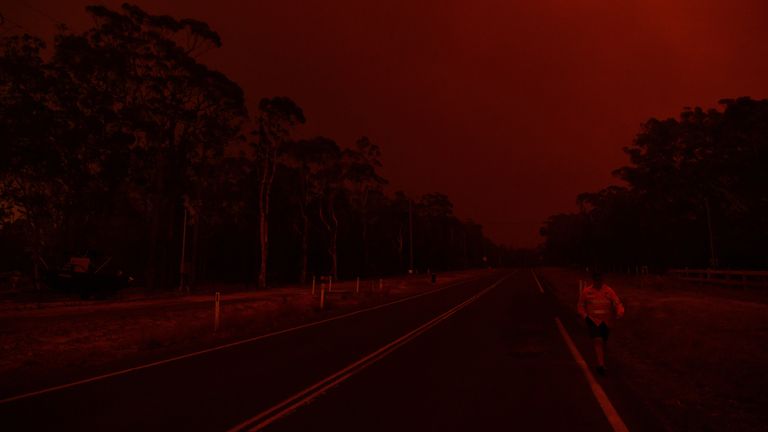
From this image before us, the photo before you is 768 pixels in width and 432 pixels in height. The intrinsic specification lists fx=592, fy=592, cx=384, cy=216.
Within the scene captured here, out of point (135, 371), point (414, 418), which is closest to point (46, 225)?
point (135, 371)

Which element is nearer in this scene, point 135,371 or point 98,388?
point 98,388

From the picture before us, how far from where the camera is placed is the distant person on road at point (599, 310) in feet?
31.6

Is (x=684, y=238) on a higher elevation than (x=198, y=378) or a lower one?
higher

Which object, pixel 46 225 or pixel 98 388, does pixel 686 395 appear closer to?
pixel 98 388

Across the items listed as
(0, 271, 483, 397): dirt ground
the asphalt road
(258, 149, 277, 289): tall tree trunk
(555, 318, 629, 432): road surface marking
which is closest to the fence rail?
(0, 271, 483, 397): dirt ground

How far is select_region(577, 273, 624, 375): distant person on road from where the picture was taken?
9.63 metres

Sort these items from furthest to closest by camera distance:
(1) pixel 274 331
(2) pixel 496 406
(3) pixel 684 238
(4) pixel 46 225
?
(3) pixel 684 238
(4) pixel 46 225
(1) pixel 274 331
(2) pixel 496 406

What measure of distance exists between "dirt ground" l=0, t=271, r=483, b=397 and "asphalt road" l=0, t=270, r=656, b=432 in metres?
1.69

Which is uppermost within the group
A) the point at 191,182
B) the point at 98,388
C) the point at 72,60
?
the point at 72,60

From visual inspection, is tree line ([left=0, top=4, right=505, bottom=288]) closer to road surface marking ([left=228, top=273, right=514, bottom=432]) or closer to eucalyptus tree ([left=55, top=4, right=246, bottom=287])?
eucalyptus tree ([left=55, top=4, right=246, bottom=287])

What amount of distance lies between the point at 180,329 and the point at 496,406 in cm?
1329

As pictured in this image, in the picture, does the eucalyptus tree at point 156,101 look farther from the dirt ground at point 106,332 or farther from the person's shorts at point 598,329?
the person's shorts at point 598,329

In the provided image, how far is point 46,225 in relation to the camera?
43.8 metres

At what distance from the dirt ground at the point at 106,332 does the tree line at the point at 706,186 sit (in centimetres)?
3378
